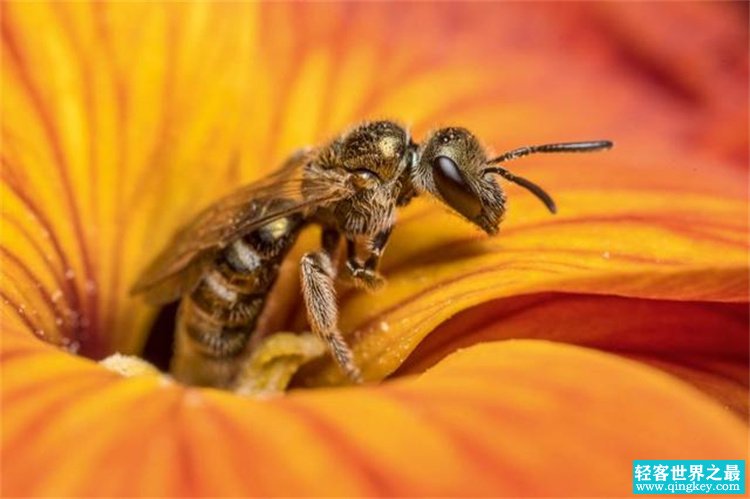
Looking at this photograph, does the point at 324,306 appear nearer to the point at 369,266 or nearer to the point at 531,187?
the point at 369,266

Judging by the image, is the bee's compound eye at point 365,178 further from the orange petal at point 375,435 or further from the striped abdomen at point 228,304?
the orange petal at point 375,435

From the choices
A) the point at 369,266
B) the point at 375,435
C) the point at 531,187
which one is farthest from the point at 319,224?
the point at 375,435

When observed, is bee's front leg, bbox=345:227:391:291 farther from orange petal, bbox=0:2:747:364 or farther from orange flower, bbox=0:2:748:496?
orange petal, bbox=0:2:747:364

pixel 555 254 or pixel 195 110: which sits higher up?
pixel 195 110

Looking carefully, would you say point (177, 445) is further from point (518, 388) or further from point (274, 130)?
point (274, 130)

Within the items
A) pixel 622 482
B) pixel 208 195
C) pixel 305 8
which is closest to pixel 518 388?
pixel 622 482

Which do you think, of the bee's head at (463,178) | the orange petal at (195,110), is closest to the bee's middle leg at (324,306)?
the bee's head at (463,178)
